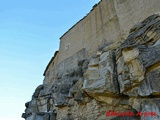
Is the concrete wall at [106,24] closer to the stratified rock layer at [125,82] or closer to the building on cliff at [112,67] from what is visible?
the building on cliff at [112,67]

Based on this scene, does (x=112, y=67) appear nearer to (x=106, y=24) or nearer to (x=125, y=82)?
(x=125, y=82)

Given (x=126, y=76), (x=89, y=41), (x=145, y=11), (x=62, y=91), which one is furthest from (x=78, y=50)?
(x=126, y=76)

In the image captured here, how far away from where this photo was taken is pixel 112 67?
5141 mm

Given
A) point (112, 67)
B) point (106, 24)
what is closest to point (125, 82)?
point (112, 67)

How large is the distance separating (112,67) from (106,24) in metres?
4.04

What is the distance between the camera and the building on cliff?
3899mm

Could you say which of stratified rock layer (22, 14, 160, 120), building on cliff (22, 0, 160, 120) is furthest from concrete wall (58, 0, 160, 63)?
stratified rock layer (22, 14, 160, 120)

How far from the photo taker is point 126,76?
4309 millimetres

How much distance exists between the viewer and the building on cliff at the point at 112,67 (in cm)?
390

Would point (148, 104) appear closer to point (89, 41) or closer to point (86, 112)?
point (86, 112)

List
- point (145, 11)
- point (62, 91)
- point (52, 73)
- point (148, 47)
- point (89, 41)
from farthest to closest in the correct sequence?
1. point (52, 73)
2. point (89, 41)
3. point (62, 91)
4. point (145, 11)
5. point (148, 47)

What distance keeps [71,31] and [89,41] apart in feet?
8.56

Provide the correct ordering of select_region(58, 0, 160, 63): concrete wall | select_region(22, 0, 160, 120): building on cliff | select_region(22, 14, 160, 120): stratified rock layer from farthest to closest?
select_region(58, 0, 160, 63): concrete wall
select_region(22, 0, 160, 120): building on cliff
select_region(22, 14, 160, 120): stratified rock layer

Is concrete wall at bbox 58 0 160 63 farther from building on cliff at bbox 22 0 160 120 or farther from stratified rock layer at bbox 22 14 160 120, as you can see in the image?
stratified rock layer at bbox 22 14 160 120
